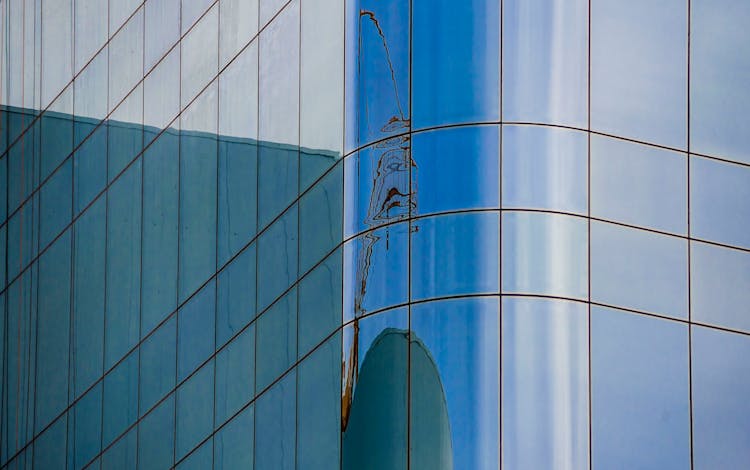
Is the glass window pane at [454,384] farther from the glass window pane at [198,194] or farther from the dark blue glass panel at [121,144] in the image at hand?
the dark blue glass panel at [121,144]

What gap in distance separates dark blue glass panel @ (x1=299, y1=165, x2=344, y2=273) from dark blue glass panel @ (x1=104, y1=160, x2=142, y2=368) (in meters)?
4.53

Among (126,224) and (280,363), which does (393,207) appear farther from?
(126,224)

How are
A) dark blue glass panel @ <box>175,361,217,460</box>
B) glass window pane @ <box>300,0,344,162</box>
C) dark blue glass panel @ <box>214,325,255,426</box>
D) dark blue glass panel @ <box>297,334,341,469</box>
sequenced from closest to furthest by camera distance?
dark blue glass panel @ <box>297,334,341,469</box> → glass window pane @ <box>300,0,344,162</box> → dark blue glass panel @ <box>214,325,255,426</box> → dark blue glass panel @ <box>175,361,217,460</box>

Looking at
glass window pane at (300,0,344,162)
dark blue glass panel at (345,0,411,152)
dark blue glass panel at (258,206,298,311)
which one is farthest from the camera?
dark blue glass panel at (258,206,298,311)

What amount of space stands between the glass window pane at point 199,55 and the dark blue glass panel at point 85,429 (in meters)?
4.88

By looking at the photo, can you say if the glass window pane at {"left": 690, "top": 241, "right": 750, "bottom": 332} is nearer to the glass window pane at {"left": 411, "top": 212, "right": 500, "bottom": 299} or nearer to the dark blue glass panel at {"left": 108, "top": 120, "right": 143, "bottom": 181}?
the glass window pane at {"left": 411, "top": 212, "right": 500, "bottom": 299}

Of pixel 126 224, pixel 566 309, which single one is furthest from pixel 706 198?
A: pixel 126 224

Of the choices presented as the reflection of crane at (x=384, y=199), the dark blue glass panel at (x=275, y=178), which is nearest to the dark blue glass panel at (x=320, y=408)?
the reflection of crane at (x=384, y=199)

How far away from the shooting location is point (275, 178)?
2112cm

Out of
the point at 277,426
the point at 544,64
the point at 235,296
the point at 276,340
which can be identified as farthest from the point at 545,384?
the point at 235,296

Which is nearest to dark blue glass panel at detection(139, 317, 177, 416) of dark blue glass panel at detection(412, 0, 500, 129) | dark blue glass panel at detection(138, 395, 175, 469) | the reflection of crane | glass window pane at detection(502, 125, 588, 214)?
dark blue glass panel at detection(138, 395, 175, 469)

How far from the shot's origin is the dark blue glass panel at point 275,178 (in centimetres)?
2084

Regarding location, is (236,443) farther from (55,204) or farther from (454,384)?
(55,204)

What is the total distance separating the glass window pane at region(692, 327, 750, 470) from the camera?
18.1 metres
